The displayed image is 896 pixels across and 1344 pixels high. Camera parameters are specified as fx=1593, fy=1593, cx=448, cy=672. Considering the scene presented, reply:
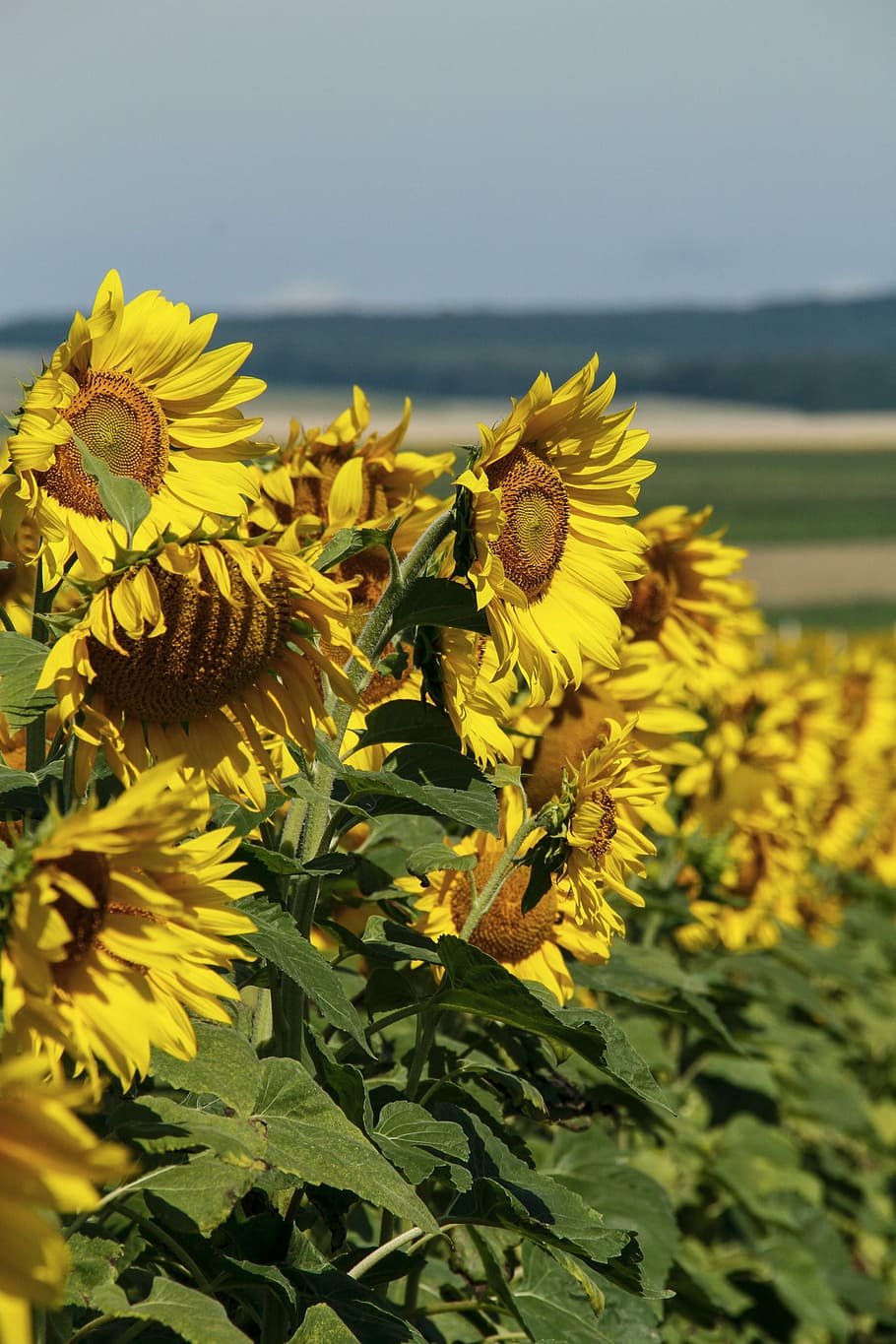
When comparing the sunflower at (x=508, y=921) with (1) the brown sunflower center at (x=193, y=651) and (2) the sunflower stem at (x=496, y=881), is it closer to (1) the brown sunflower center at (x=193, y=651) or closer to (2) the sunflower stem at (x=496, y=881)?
(2) the sunflower stem at (x=496, y=881)

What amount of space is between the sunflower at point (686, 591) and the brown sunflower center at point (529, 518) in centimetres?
115

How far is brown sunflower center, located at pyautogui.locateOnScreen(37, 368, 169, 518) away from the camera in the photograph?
1.77 metres

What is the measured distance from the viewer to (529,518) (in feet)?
5.98

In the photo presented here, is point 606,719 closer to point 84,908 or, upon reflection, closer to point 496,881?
point 496,881

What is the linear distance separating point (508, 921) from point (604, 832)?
32cm

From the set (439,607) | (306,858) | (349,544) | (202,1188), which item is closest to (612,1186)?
(306,858)

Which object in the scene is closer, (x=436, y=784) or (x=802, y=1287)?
(x=436, y=784)

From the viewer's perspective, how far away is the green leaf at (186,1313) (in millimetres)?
1461

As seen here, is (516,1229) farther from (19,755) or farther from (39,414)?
(39,414)

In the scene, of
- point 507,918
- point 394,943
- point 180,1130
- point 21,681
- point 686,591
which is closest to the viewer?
point 180,1130

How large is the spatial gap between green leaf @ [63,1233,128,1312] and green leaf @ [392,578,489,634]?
28.0 inches

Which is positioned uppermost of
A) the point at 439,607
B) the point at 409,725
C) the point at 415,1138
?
the point at 439,607

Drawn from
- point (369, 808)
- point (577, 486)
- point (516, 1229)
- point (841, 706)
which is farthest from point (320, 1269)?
point (841, 706)

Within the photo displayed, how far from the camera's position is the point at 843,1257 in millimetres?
4836
